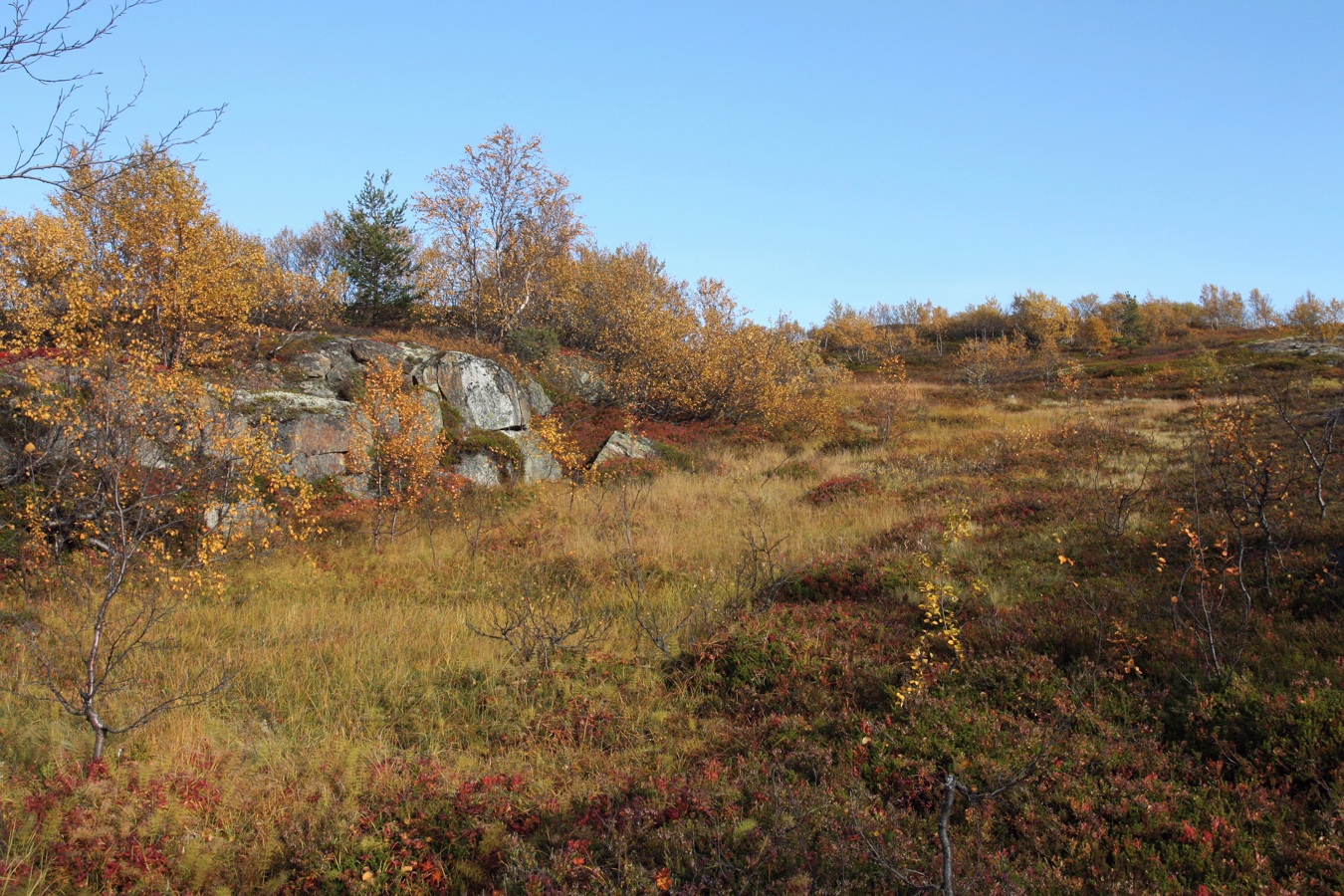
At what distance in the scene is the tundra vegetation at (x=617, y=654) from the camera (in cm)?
393

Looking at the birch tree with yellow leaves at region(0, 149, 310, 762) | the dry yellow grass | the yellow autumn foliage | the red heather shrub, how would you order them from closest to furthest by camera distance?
the dry yellow grass < the birch tree with yellow leaves at region(0, 149, 310, 762) < the red heather shrub < the yellow autumn foliage

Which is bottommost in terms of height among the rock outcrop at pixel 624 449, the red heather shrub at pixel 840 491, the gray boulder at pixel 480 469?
the red heather shrub at pixel 840 491

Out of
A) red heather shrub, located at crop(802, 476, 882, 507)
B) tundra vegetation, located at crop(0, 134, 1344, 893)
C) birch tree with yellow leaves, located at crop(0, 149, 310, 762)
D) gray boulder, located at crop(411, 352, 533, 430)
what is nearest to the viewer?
tundra vegetation, located at crop(0, 134, 1344, 893)

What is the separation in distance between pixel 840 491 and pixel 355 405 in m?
10.7

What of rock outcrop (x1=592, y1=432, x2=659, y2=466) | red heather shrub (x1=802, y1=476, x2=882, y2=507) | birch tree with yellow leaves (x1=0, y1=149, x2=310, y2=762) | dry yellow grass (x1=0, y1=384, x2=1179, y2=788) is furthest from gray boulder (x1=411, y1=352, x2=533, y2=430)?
red heather shrub (x1=802, y1=476, x2=882, y2=507)

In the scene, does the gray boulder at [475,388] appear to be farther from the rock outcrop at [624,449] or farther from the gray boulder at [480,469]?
the rock outcrop at [624,449]

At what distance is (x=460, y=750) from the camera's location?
17.9ft

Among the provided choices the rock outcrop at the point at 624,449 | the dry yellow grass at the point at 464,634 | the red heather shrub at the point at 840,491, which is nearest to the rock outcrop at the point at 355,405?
the rock outcrop at the point at 624,449

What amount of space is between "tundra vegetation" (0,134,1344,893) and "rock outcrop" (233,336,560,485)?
94 cm

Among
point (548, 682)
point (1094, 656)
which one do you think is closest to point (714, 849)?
point (548, 682)

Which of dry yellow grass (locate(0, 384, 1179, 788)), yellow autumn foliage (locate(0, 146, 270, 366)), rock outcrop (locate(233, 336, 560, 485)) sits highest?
yellow autumn foliage (locate(0, 146, 270, 366))

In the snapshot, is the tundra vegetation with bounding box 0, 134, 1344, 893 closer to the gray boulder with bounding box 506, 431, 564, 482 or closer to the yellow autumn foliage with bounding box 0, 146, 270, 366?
the yellow autumn foliage with bounding box 0, 146, 270, 366

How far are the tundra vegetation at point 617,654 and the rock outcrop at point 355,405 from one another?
0.94 meters

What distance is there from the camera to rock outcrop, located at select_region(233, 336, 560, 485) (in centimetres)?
1475
